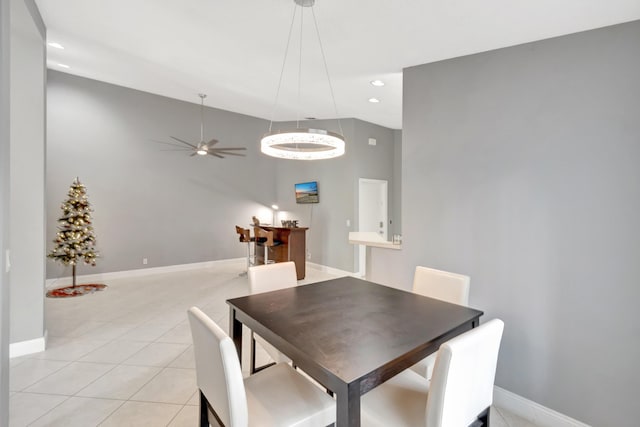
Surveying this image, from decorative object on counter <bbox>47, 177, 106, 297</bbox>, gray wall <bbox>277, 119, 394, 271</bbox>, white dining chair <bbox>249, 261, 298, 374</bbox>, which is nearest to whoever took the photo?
white dining chair <bbox>249, 261, 298, 374</bbox>

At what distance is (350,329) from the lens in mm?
1511

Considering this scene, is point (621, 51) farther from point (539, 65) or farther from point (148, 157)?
point (148, 157)

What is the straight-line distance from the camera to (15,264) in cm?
275

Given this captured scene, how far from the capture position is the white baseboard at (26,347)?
270 cm

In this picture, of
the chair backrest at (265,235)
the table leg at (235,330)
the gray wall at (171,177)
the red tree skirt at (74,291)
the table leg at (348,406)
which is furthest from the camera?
the chair backrest at (265,235)

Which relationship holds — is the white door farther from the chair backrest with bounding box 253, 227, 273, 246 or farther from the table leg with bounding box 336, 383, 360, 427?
the table leg with bounding box 336, 383, 360, 427

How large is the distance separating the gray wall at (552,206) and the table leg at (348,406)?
6.00 ft

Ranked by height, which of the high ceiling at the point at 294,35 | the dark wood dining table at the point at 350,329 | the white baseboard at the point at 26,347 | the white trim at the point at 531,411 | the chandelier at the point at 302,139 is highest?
the high ceiling at the point at 294,35

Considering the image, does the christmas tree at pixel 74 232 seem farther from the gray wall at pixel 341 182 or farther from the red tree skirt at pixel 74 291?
the gray wall at pixel 341 182

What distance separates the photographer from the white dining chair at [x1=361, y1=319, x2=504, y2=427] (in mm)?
1126

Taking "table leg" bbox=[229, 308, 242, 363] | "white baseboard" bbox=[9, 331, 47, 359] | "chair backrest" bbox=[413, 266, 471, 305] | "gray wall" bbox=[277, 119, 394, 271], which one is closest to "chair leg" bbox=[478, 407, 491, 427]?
"chair backrest" bbox=[413, 266, 471, 305]

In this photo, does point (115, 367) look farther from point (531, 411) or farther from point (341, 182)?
point (341, 182)

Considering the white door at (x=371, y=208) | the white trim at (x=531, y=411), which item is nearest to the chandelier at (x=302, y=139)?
the white trim at (x=531, y=411)

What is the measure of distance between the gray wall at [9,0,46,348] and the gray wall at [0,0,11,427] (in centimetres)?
158
